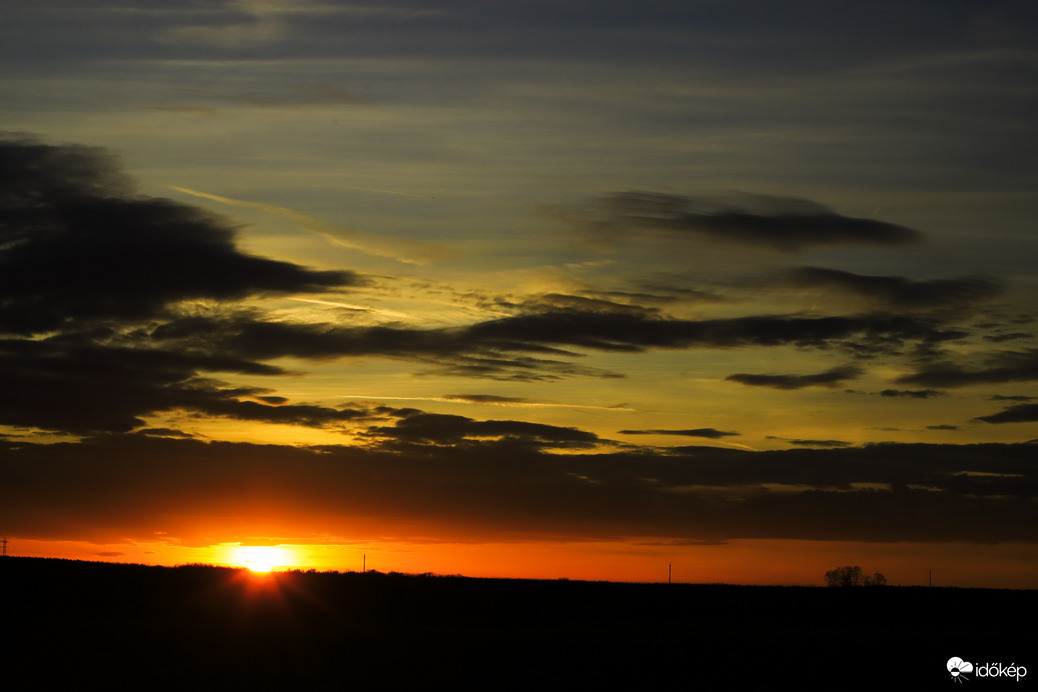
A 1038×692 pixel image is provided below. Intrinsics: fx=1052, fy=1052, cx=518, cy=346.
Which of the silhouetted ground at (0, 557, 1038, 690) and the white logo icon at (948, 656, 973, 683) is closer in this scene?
the white logo icon at (948, 656, 973, 683)

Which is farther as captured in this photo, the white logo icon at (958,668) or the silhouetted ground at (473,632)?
the silhouetted ground at (473,632)

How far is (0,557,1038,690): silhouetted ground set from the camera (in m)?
45.9

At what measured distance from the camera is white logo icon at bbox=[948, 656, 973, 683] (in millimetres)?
45688

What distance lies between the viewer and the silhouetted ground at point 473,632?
151 ft

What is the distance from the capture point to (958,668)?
47.1 m

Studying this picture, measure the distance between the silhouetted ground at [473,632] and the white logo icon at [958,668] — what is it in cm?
49

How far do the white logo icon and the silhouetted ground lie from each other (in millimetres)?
494

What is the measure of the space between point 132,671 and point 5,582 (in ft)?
115

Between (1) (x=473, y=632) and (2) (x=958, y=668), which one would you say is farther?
(1) (x=473, y=632)

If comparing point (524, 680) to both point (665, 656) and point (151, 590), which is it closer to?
point (665, 656)

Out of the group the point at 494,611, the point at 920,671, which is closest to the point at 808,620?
the point at 494,611

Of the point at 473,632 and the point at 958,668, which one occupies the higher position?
the point at 473,632

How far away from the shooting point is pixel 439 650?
5122 cm

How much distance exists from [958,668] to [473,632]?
25.3 metres
